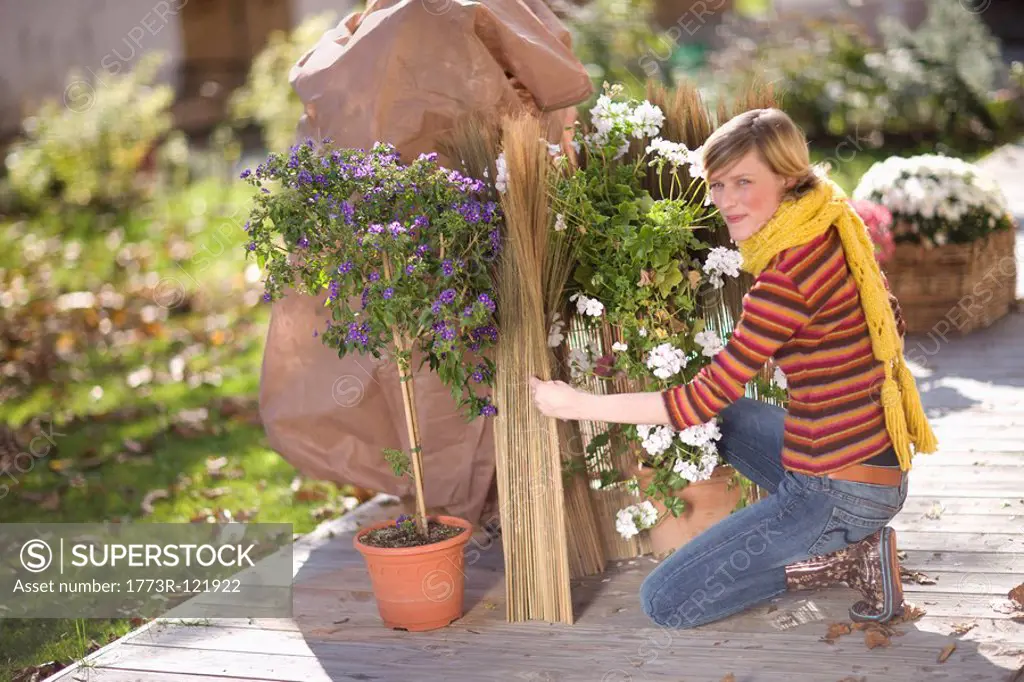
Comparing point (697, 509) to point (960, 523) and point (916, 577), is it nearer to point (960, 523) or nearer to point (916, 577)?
point (916, 577)

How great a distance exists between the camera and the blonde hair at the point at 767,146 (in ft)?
8.83

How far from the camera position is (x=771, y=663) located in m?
2.73

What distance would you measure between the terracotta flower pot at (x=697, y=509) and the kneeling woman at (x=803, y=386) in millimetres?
453

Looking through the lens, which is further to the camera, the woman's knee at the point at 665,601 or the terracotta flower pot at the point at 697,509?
the terracotta flower pot at the point at 697,509

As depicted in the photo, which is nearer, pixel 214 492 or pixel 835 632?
pixel 835 632

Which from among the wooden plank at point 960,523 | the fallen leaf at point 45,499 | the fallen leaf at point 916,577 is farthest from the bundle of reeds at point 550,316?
the fallen leaf at point 45,499

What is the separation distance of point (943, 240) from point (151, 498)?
3.48 metres

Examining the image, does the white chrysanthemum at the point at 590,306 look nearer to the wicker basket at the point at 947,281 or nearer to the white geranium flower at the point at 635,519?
the white geranium flower at the point at 635,519

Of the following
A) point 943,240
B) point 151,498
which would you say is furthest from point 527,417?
point 943,240

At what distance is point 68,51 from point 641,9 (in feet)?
16.8

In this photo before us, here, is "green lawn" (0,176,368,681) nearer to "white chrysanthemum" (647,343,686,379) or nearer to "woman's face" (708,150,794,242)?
"white chrysanthemum" (647,343,686,379)

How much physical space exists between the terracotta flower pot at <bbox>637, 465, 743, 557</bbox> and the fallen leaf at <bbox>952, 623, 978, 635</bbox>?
71 cm

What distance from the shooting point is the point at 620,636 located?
296 cm

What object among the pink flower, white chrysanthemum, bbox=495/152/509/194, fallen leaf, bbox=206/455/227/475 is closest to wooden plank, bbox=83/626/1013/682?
A: white chrysanthemum, bbox=495/152/509/194
